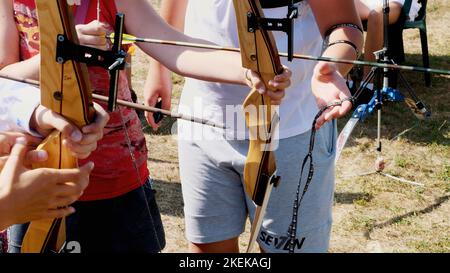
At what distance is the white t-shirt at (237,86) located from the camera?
58.4 inches

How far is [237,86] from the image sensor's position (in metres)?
1.51

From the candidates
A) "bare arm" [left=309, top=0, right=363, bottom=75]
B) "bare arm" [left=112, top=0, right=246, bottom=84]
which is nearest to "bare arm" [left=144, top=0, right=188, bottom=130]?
"bare arm" [left=112, top=0, right=246, bottom=84]

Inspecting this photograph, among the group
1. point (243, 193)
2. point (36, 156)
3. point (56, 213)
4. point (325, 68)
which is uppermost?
point (325, 68)

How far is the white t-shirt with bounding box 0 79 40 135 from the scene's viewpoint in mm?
1170

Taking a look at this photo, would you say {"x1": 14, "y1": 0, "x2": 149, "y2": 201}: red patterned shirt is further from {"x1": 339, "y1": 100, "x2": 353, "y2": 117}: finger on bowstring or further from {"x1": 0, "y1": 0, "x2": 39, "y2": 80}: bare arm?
{"x1": 339, "y1": 100, "x2": 353, "y2": 117}: finger on bowstring

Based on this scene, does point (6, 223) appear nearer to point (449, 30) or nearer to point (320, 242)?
point (320, 242)

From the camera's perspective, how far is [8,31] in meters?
1.36

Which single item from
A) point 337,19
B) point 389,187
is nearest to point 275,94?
point 337,19

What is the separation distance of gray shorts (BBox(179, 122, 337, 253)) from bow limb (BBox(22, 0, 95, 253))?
48 centimetres

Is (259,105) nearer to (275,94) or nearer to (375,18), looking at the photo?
(275,94)

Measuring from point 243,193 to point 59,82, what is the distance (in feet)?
2.12

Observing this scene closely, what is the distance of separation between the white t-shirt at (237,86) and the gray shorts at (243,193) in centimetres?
5
